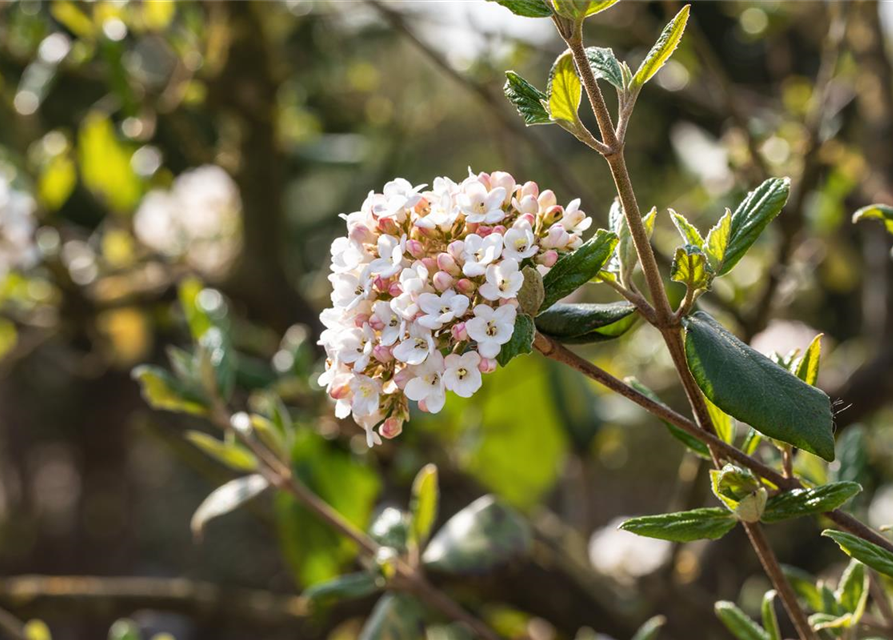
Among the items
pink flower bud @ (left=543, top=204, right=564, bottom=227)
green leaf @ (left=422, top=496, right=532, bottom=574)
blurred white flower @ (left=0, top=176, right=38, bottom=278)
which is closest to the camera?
pink flower bud @ (left=543, top=204, right=564, bottom=227)

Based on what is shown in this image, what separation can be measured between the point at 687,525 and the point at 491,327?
0.61 feet

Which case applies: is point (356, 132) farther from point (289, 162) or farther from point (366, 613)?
point (366, 613)

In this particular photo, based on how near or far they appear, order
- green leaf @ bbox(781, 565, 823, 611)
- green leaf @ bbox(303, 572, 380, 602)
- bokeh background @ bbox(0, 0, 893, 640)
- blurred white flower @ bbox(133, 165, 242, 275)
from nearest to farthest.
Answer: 1. green leaf @ bbox(781, 565, 823, 611)
2. green leaf @ bbox(303, 572, 380, 602)
3. bokeh background @ bbox(0, 0, 893, 640)
4. blurred white flower @ bbox(133, 165, 242, 275)

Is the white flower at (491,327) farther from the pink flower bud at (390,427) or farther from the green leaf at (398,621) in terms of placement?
the green leaf at (398,621)

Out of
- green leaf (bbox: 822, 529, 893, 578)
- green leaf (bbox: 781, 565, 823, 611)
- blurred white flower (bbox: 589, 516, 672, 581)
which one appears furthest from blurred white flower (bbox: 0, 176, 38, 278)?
green leaf (bbox: 822, 529, 893, 578)

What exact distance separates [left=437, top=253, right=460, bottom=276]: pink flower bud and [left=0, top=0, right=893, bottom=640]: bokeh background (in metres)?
0.45

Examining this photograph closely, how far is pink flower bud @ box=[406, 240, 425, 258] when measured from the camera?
59cm

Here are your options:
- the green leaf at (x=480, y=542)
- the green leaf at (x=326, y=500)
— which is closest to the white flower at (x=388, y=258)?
the green leaf at (x=480, y=542)

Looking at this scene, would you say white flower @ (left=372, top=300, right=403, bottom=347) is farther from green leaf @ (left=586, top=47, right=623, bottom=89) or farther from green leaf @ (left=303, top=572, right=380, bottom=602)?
green leaf @ (left=303, top=572, right=380, bottom=602)

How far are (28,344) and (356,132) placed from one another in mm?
1112

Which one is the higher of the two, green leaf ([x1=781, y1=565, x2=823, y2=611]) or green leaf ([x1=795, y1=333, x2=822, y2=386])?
green leaf ([x1=795, y1=333, x2=822, y2=386])

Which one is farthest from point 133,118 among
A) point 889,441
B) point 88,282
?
point 889,441

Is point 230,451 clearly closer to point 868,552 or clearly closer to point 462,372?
point 462,372

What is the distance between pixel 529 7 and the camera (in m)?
0.52
